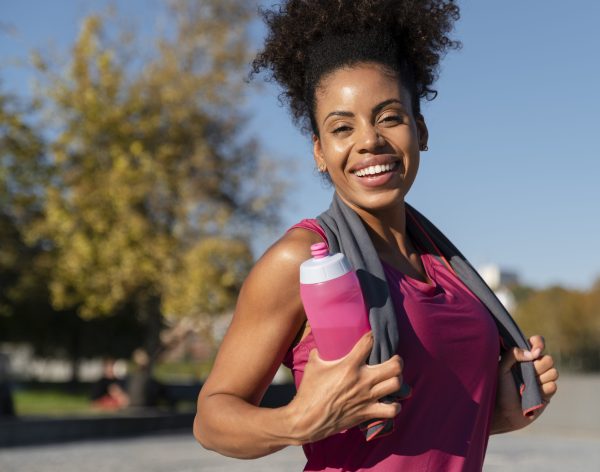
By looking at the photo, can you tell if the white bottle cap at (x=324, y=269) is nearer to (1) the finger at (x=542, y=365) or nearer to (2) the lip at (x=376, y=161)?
(2) the lip at (x=376, y=161)

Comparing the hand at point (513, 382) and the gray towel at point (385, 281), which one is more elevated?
the gray towel at point (385, 281)

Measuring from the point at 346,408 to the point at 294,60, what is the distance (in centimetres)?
93

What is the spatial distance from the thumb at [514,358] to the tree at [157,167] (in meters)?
16.4

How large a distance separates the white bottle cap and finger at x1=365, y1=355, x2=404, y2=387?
0.18 meters

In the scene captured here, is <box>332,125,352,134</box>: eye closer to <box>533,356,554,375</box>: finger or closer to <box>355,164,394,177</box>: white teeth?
<box>355,164,394,177</box>: white teeth

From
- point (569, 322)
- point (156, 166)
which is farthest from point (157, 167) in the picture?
point (569, 322)

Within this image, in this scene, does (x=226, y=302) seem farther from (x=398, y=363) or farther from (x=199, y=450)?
(x=398, y=363)

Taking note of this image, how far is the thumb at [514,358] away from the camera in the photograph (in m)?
2.18

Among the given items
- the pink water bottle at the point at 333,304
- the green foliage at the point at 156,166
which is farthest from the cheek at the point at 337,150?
the green foliage at the point at 156,166

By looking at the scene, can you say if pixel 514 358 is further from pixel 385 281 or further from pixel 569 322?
pixel 569 322

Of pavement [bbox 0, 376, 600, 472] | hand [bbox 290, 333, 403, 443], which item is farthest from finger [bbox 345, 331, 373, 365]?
pavement [bbox 0, 376, 600, 472]

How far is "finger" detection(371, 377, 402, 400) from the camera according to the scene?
1662mm

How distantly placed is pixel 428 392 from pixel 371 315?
0.92 ft

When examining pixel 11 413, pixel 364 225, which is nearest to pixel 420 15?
pixel 364 225
